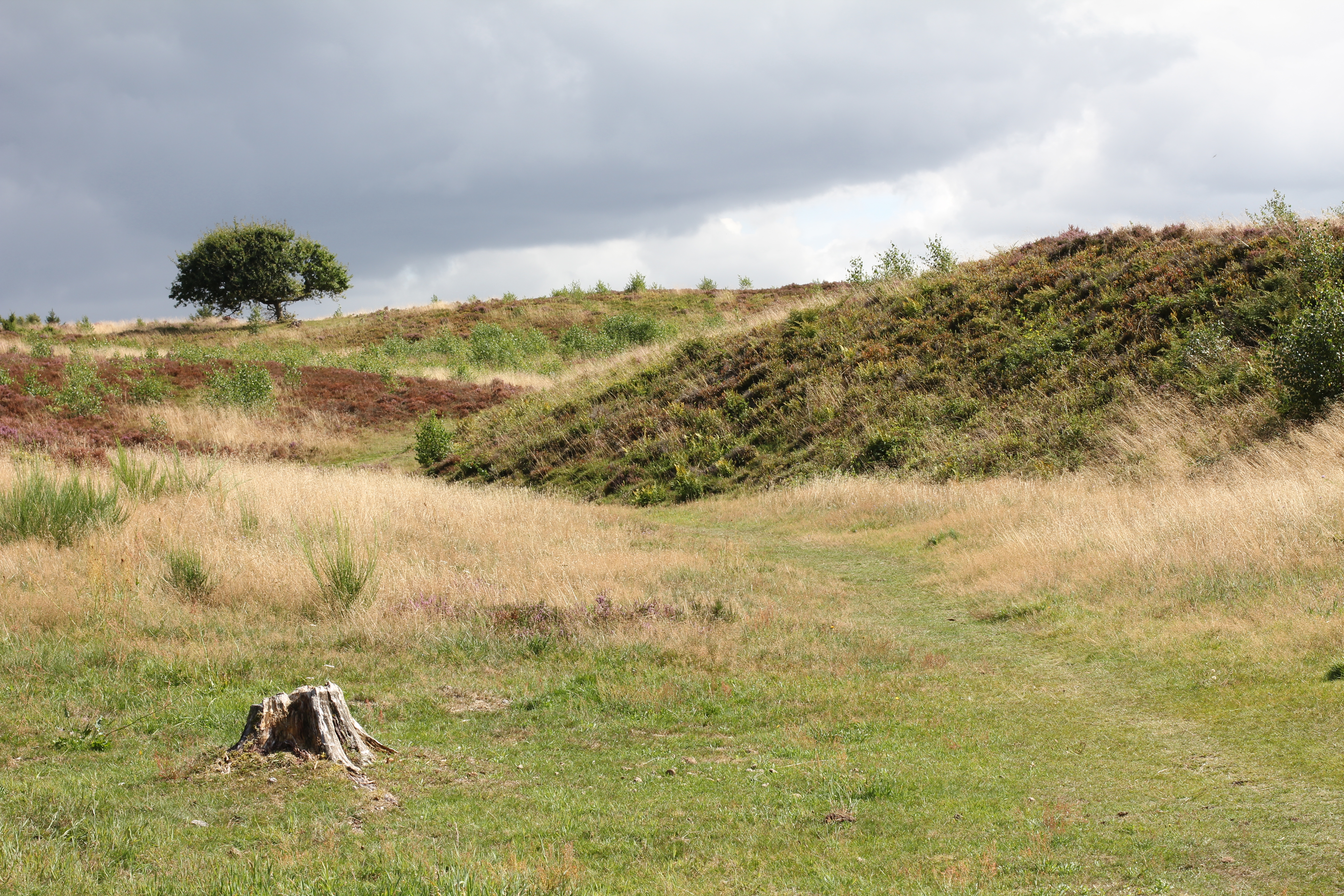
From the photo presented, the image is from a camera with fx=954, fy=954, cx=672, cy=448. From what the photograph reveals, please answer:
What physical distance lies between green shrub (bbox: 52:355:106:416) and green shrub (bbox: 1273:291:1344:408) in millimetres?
29650

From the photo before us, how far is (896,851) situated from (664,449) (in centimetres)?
2204

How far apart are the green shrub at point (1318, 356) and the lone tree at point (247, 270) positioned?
199 ft

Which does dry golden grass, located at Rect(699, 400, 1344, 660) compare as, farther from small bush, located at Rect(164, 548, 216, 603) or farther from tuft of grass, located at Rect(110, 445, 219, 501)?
tuft of grass, located at Rect(110, 445, 219, 501)

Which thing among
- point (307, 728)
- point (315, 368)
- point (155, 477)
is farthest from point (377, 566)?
point (315, 368)

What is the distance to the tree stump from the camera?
620cm

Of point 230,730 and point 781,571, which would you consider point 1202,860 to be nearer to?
point 230,730

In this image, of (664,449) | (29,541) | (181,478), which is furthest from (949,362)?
(29,541)

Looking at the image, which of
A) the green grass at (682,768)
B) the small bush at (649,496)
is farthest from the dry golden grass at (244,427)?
the green grass at (682,768)

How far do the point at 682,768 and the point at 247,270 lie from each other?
6442cm

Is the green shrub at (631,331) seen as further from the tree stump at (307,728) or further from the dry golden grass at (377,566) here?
the tree stump at (307,728)

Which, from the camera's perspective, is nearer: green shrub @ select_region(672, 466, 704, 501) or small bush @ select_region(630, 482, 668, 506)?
green shrub @ select_region(672, 466, 704, 501)

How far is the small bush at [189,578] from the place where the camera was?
1062cm

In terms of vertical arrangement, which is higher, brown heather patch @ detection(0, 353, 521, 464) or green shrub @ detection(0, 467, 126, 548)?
brown heather patch @ detection(0, 353, 521, 464)

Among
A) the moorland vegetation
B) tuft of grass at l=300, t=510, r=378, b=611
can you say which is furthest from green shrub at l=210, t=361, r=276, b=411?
tuft of grass at l=300, t=510, r=378, b=611
